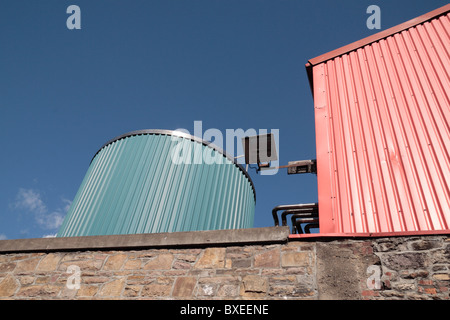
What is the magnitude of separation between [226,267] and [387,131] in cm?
339

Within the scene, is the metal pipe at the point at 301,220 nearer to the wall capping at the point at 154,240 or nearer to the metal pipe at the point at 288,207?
the metal pipe at the point at 288,207

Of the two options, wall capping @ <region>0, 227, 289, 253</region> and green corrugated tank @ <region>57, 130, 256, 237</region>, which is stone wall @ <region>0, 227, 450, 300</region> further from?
green corrugated tank @ <region>57, 130, 256, 237</region>

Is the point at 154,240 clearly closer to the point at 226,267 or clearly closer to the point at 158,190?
the point at 226,267

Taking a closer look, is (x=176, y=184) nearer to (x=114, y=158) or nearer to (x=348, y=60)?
(x=114, y=158)

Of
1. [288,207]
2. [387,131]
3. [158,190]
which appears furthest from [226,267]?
[158,190]

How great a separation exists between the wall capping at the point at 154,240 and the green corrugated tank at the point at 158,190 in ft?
8.35

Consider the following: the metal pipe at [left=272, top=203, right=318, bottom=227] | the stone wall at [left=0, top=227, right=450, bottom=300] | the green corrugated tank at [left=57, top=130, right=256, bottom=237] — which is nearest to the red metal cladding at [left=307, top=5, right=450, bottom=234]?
the stone wall at [left=0, top=227, right=450, bottom=300]

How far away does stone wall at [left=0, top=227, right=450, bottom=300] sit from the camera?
133 inches

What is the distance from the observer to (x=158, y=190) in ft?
28.0

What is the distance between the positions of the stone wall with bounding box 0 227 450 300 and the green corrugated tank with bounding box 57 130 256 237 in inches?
110

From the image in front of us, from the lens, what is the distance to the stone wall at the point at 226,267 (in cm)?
338

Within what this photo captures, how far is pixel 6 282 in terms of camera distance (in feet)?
15.9
